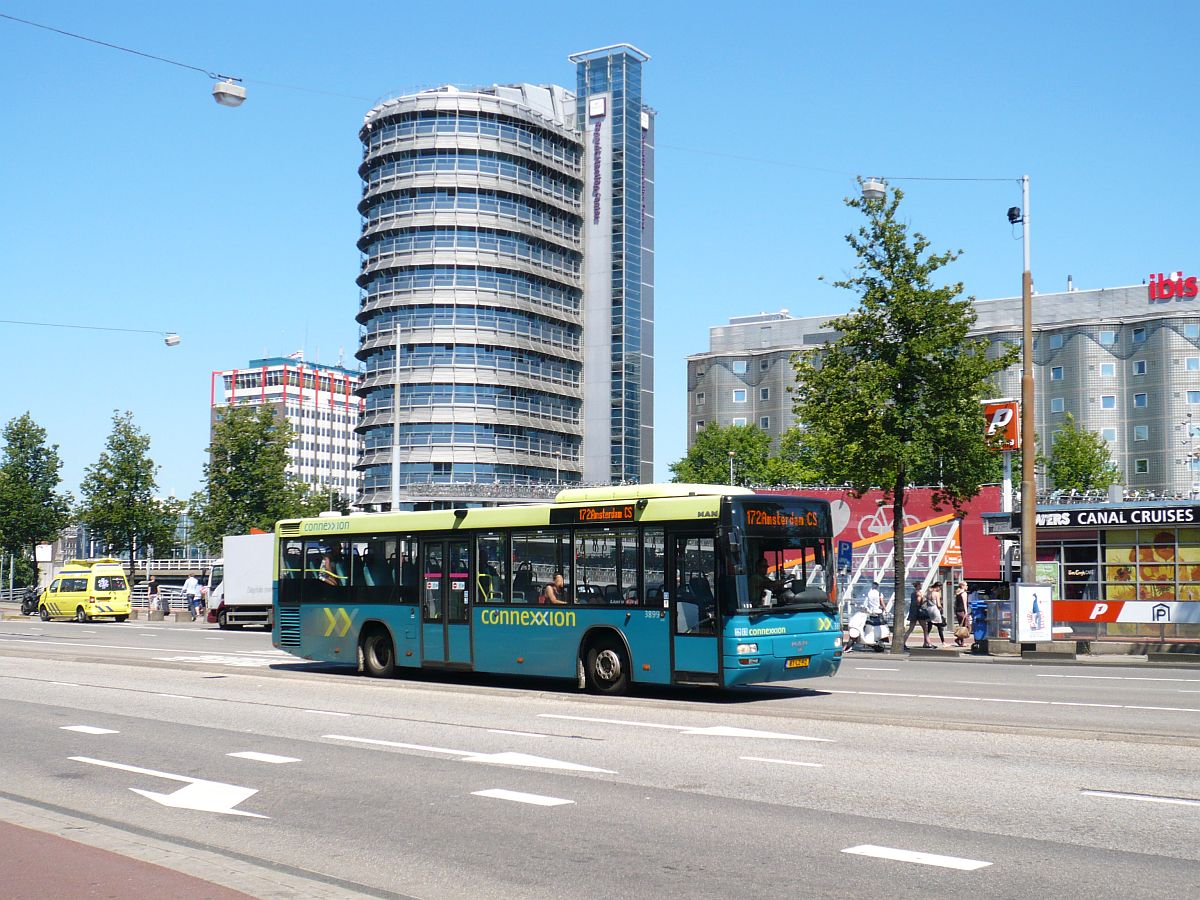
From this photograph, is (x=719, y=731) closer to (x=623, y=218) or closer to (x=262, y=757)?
(x=262, y=757)

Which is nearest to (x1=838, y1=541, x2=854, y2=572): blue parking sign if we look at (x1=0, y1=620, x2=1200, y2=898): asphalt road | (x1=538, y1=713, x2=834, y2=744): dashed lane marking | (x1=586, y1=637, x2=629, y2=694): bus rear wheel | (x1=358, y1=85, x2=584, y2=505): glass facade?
(x1=0, y1=620, x2=1200, y2=898): asphalt road

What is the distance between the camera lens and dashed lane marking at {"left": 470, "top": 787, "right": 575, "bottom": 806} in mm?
9672

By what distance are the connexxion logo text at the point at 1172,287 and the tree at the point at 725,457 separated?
3251 cm

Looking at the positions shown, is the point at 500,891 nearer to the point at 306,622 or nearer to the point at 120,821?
the point at 120,821

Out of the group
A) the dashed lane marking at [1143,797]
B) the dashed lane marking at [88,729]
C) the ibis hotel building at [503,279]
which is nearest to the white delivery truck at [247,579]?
the dashed lane marking at [88,729]

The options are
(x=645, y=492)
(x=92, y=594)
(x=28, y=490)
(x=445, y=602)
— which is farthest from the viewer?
(x=28, y=490)

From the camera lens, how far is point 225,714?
16156 mm

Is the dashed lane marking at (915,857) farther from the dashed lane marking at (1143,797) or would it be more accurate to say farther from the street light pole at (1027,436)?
the street light pole at (1027,436)

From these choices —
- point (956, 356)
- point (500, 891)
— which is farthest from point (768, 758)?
point (956, 356)

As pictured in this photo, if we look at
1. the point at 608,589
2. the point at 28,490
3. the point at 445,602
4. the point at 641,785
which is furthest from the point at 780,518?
the point at 28,490

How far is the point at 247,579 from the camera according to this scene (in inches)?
1747

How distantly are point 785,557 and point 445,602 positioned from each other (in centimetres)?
567

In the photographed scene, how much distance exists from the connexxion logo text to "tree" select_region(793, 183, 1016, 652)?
79717 mm

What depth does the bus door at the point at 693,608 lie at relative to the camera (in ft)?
54.4
